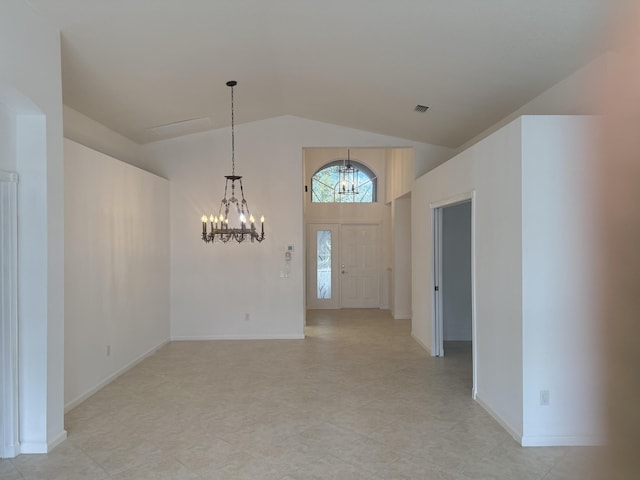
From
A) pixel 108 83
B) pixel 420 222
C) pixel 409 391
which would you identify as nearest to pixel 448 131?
pixel 420 222

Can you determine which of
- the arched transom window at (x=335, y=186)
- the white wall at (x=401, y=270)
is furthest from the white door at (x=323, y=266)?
the white wall at (x=401, y=270)

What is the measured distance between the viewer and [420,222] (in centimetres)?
643

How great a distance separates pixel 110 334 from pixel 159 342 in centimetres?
A: 169

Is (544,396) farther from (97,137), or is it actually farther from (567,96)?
(97,137)

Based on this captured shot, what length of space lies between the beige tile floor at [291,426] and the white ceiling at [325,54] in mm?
2902

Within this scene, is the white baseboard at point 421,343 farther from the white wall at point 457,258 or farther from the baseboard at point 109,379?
the baseboard at point 109,379

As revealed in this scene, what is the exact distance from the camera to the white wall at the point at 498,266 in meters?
3.33

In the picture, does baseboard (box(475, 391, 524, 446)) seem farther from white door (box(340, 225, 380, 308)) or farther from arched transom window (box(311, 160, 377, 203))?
arched transom window (box(311, 160, 377, 203))

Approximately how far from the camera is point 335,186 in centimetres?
1044

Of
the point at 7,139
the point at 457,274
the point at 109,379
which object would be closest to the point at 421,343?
the point at 457,274

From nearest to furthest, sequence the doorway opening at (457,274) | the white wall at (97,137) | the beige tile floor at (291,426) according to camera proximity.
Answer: the beige tile floor at (291,426) → the white wall at (97,137) → the doorway opening at (457,274)

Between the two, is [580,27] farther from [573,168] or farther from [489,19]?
[573,168]

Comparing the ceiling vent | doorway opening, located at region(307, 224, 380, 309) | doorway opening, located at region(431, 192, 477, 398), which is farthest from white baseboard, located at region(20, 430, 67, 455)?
doorway opening, located at region(307, 224, 380, 309)

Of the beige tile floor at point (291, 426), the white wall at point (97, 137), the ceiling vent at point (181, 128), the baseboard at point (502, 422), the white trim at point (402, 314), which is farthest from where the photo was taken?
the white trim at point (402, 314)
